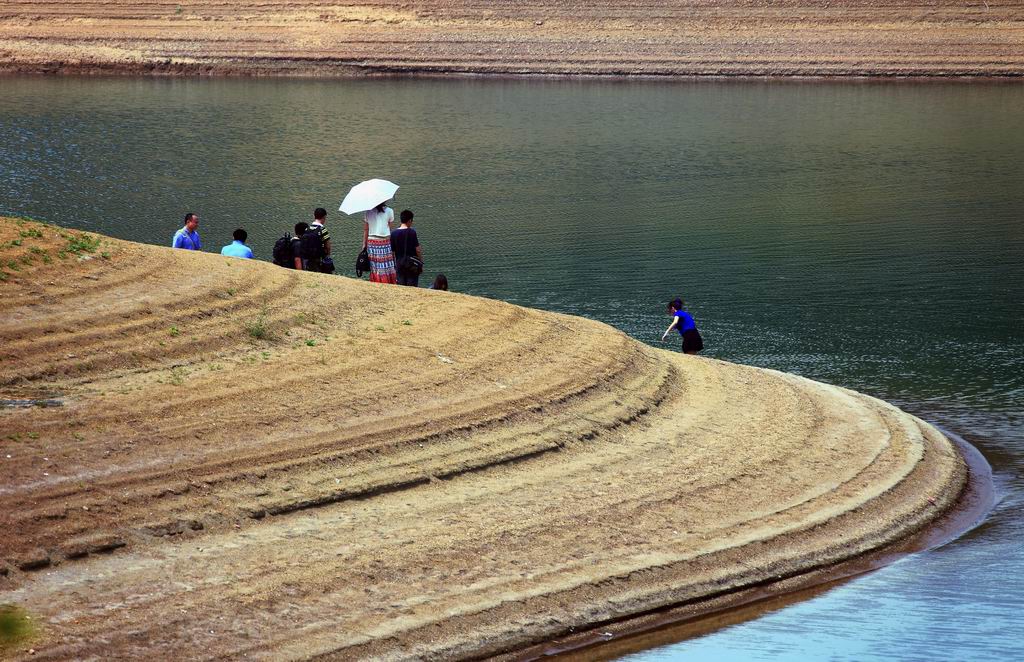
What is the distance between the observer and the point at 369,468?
11312 mm

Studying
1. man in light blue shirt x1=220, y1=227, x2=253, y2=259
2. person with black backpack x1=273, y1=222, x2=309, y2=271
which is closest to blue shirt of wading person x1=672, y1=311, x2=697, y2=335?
person with black backpack x1=273, y1=222, x2=309, y2=271

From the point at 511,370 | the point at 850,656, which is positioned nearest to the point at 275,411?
the point at 511,370

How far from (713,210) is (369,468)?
76.1 feet

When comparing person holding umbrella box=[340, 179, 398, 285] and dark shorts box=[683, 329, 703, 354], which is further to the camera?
dark shorts box=[683, 329, 703, 354]

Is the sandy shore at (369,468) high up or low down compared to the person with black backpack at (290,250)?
down

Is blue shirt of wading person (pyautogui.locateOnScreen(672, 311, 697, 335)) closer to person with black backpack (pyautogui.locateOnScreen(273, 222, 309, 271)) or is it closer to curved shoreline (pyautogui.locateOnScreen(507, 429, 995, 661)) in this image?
person with black backpack (pyautogui.locateOnScreen(273, 222, 309, 271))

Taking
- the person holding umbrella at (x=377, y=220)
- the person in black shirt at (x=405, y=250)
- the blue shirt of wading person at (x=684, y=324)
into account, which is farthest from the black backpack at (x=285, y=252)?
the blue shirt of wading person at (x=684, y=324)

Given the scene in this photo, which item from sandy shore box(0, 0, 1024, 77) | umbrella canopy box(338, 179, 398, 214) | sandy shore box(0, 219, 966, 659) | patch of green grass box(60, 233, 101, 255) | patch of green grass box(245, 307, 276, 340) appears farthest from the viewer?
sandy shore box(0, 0, 1024, 77)

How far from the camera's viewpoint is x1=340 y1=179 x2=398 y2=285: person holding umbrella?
1597cm

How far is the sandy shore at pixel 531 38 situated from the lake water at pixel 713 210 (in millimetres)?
5892

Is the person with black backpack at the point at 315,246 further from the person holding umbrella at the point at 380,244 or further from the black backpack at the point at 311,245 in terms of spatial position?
the person holding umbrella at the point at 380,244

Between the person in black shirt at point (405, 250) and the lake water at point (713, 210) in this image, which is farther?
the person in black shirt at point (405, 250)

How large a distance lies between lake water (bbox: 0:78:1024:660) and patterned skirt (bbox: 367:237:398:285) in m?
5.42

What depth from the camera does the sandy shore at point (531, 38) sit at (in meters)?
67.6
